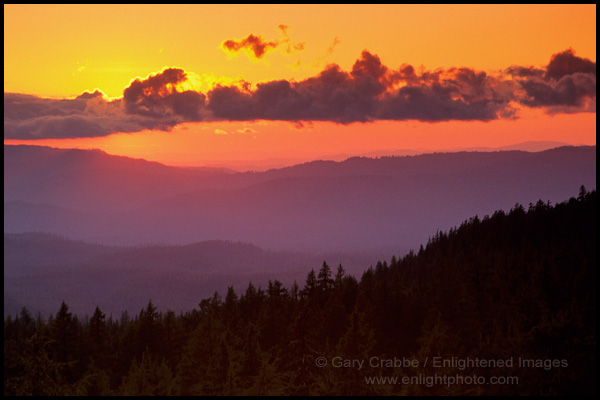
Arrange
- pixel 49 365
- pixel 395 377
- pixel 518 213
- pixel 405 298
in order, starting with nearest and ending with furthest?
pixel 49 365 < pixel 395 377 < pixel 405 298 < pixel 518 213

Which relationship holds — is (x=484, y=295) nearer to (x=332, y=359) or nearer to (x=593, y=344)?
(x=593, y=344)

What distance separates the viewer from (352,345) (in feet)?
140

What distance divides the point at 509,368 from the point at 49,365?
3155cm

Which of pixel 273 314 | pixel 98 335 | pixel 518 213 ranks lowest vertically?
pixel 98 335

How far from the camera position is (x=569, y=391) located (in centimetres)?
→ 4541

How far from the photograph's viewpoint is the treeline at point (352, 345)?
4116 cm

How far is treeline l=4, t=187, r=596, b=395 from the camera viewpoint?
41.2 meters

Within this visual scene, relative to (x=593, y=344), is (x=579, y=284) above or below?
above

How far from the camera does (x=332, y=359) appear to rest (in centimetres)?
4194

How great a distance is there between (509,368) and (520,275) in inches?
1002

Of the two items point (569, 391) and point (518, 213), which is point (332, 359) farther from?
point (518, 213)

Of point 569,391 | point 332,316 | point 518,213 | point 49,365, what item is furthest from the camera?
point 518,213

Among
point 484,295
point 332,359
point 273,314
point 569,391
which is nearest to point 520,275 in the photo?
point 484,295

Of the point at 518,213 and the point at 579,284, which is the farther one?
the point at 518,213
